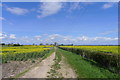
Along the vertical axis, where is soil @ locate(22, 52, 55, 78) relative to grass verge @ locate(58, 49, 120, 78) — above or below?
below

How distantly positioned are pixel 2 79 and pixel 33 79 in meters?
2.34

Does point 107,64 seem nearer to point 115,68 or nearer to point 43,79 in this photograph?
point 115,68

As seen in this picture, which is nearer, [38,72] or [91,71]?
[91,71]

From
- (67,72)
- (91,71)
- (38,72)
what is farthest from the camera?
(38,72)

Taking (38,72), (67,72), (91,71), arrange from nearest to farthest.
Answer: (91,71) < (67,72) < (38,72)

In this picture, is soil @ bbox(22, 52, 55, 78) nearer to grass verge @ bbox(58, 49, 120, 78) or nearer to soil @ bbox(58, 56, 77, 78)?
soil @ bbox(58, 56, 77, 78)

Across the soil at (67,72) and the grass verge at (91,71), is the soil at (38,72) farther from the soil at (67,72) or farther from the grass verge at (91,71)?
the grass verge at (91,71)

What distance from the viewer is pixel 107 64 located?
28.1ft

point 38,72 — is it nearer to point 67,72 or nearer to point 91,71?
point 67,72

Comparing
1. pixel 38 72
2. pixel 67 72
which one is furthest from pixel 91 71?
pixel 38 72

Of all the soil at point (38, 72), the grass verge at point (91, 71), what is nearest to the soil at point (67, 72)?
the grass verge at point (91, 71)

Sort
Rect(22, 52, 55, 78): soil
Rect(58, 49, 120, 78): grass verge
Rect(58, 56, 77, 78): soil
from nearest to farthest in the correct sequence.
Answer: Rect(58, 49, 120, 78): grass verge
Rect(58, 56, 77, 78): soil
Rect(22, 52, 55, 78): soil

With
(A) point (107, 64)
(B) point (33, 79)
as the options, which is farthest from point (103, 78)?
(B) point (33, 79)

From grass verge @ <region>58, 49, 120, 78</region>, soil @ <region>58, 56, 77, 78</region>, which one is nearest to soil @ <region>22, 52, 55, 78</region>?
soil @ <region>58, 56, 77, 78</region>
